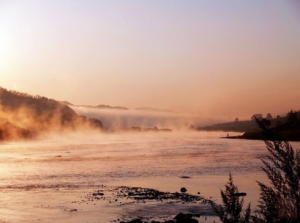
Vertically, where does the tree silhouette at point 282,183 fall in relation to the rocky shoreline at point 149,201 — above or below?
above

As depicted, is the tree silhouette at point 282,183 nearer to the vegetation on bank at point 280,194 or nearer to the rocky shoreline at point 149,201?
the vegetation on bank at point 280,194

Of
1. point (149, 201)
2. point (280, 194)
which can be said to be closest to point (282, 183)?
point (280, 194)

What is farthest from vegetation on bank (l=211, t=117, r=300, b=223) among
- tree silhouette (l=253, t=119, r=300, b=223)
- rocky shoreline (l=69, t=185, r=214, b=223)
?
rocky shoreline (l=69, t=185, r=214, b=223)

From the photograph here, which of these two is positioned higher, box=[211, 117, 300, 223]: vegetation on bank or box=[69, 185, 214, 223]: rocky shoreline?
box=[211, 117, 300, 223]: vegetation on bank

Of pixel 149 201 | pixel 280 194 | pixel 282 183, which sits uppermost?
pixel 282 183

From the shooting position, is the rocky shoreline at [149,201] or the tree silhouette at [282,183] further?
the rocky shoreline at [149,201]

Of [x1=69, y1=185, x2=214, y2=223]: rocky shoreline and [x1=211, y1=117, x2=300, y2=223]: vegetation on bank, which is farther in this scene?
[x1=69, y1=185, x2=214, y2=223]: rocky shoreline

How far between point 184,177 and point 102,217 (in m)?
24.0

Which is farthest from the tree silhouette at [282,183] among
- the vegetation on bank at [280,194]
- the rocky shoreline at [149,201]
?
the rocky shoreline at [149,201]

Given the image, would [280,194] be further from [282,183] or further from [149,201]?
[149,201]

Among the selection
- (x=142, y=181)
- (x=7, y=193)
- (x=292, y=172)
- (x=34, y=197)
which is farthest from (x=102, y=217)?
(x=292, y=172)

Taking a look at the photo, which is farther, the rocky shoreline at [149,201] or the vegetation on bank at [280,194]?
the rocky shoreline at [149,201]

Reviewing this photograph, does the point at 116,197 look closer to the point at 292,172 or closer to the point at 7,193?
the point at 7,193

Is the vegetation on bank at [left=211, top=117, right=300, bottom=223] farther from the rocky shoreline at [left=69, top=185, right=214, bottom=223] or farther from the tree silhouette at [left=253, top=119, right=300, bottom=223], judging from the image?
the rocky shoreline at [left=69, top=185, right=214, bottom=223]
